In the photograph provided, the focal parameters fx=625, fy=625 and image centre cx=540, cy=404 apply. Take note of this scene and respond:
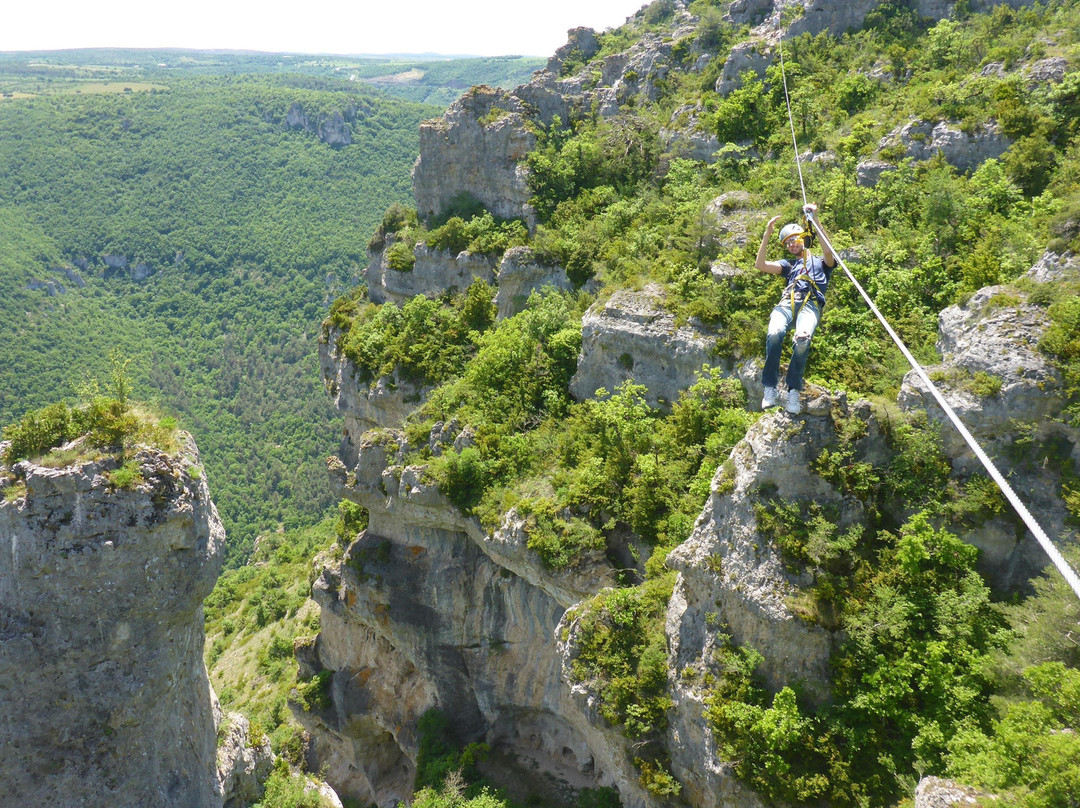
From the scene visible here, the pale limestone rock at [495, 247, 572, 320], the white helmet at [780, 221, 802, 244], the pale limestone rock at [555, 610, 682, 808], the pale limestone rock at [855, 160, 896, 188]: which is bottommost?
the pale limestone rock at [555, 610, 682, 808]

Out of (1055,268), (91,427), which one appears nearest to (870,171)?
(1055,268)

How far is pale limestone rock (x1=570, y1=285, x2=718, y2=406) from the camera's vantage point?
20547mm

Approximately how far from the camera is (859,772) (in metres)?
11.2

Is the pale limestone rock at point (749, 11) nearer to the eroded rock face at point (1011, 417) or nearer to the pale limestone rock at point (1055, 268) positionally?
the pale limestone rock at point (1055, 268)

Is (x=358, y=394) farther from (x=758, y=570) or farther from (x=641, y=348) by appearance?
(x=758, y=570)

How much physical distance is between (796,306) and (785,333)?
1.01 metres

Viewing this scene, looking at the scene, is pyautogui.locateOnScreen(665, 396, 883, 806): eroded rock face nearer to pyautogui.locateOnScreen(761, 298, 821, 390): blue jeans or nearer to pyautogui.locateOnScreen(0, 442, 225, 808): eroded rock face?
pyautogui.locateOnScreen(761, 298, 821, 390): blue jeans

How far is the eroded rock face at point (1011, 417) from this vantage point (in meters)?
11.4

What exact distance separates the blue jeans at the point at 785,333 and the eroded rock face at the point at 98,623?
47.1ft

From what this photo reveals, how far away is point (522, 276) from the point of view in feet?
103

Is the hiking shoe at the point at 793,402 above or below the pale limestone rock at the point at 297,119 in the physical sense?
below

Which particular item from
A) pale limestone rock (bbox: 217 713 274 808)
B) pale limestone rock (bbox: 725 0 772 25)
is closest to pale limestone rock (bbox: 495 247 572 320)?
pale limestone rock (bbox: 217 713 274 808)

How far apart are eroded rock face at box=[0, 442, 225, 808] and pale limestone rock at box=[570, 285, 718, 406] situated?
1322 centimetres

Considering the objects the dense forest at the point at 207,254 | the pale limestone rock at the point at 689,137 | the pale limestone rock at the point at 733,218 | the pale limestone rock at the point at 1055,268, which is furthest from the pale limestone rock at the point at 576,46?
the dense forest at the point at 207,254
